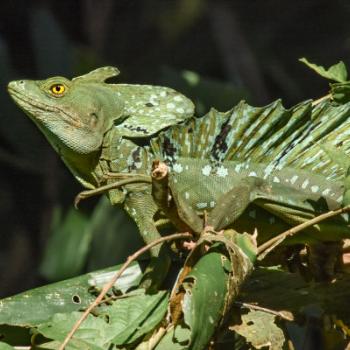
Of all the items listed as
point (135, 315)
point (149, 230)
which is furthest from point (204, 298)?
point (149, 230)

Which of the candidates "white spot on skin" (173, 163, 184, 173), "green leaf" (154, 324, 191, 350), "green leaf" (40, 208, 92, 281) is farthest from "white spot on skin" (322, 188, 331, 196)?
"green leaf" (40, 208, 92, 281)

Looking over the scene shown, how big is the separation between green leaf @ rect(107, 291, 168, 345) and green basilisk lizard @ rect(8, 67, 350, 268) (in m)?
0.37

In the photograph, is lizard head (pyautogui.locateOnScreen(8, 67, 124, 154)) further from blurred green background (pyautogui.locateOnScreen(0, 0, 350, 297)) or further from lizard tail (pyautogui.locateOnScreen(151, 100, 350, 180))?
blurred green background (pyautogui.locateOnScreen(0, 0, 350, 297))

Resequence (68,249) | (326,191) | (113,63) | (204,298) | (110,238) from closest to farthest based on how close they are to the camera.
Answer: (204,298), (326,191), (110,238), (68,249), (113,63)

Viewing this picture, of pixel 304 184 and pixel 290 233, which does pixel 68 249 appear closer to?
pixel 304 184

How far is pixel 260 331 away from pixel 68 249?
3.12 metres

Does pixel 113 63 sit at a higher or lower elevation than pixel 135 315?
higher

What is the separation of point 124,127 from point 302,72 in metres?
4.61

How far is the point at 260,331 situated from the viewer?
8.96 ft

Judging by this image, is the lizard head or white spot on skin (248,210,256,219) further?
the lizard head

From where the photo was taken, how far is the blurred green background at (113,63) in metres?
5.66

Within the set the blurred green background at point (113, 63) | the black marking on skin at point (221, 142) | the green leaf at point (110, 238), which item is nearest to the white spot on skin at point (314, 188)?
the black marking on skin at point (221, 142)

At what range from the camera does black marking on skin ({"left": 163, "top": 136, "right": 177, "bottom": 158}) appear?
3139 mm

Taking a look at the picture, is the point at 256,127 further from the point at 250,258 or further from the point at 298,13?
the point at 298,13
